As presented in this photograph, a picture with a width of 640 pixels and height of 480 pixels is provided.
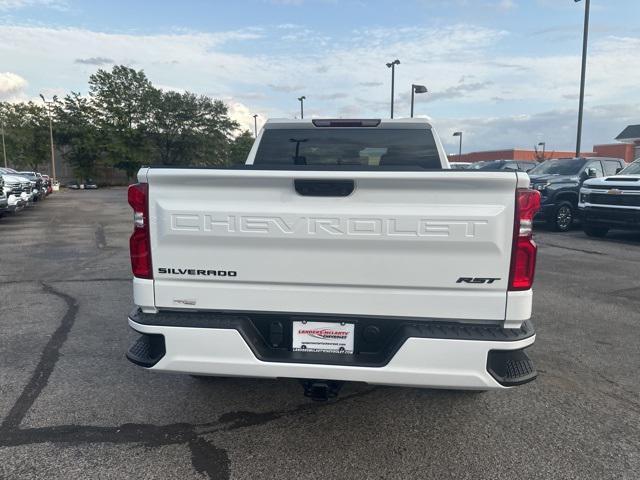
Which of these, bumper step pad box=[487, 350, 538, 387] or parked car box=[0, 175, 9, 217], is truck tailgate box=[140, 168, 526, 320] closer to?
bumper step pad box=[487, 350, 538, 387]

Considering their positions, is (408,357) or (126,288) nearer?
(408,357)

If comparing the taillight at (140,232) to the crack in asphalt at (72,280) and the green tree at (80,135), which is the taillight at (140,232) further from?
the green tree at (80,135)

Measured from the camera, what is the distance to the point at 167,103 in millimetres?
67938

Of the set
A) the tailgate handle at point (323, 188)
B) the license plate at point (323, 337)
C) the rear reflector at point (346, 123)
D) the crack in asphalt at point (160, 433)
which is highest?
the rear reflector at point (346, 123)

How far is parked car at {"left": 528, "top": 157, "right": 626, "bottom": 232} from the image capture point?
13977mm

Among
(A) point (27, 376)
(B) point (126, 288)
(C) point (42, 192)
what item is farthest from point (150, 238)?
(C) point (42, 192)

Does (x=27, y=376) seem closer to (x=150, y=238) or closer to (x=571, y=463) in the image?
(x=150, y=238)

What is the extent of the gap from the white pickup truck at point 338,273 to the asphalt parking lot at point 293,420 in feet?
1.77

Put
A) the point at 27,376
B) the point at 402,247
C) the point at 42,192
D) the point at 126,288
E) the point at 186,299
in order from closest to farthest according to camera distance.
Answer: the point at 402,247, the point at 186,299, the point at 27,376, the point at 126,288, the point at 42,192

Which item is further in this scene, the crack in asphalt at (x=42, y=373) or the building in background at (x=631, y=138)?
the building in background at (x=631, y=138)

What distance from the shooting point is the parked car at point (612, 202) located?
37.6ft

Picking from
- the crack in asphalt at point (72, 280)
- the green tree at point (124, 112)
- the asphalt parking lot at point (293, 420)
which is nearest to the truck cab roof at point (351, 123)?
the asphalt parking lot at point (293, 420)

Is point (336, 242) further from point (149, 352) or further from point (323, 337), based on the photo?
point (149, 352)

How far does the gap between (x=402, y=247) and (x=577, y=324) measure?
12.8 ft
